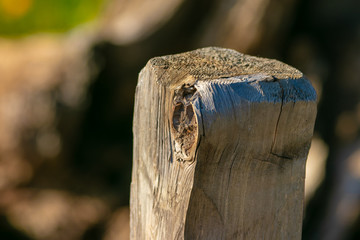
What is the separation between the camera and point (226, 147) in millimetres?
1162

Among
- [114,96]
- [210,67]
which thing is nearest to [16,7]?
[114,96]

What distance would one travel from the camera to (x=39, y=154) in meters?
5.32

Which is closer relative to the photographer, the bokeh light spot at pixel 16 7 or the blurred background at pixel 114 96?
the blurred background at pixel 114 96

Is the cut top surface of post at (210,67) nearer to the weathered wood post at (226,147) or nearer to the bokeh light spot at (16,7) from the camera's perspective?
the weathered wood post at (226,147)

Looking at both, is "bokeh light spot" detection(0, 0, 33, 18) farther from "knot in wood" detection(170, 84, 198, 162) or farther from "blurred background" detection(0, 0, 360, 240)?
"knot in wood" detection(170, 84, 198, 162)

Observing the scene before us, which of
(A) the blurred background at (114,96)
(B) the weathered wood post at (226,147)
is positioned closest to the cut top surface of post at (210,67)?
(B) the weathered wood post at (226,147)

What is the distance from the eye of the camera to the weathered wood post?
1.16 meters

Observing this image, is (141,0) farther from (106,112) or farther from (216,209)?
(216,209)

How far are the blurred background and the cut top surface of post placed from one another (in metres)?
3.50

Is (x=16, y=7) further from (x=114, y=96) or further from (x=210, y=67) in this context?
(x=210, y=67)

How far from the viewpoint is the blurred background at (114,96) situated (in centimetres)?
500

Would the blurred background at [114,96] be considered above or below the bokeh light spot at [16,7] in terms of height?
below

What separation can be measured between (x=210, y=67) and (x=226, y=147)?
0.25 metres

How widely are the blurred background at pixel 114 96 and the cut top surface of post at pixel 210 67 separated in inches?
138
